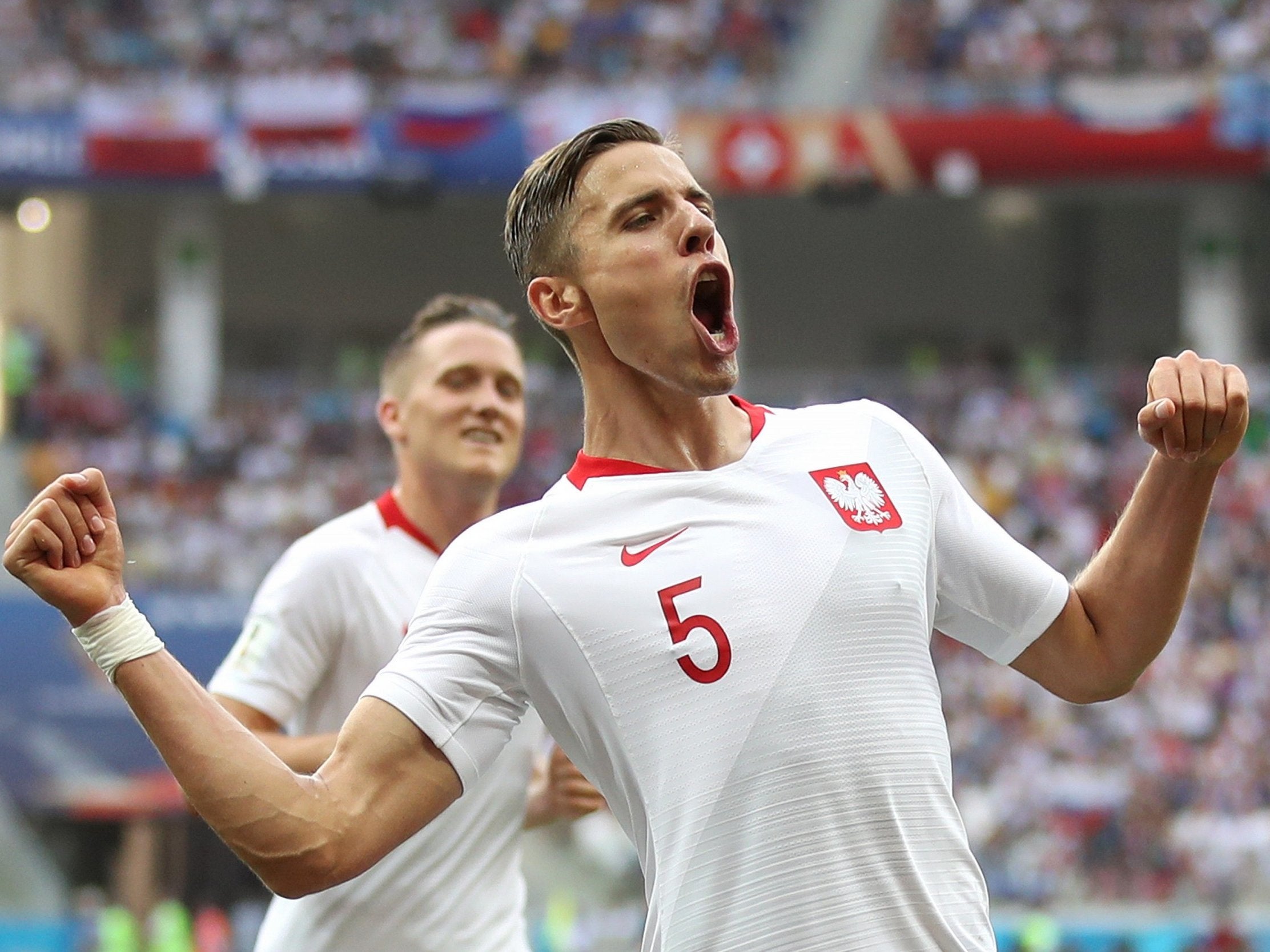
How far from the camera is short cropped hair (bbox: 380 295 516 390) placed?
5227 millimetres

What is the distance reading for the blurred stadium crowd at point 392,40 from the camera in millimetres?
23406

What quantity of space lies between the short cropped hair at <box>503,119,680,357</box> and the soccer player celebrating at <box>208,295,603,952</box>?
1.75 metres

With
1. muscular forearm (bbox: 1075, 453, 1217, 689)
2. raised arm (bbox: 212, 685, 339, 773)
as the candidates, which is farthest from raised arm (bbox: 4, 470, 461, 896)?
raised arm (bbox: 212, 685, 339, 773)

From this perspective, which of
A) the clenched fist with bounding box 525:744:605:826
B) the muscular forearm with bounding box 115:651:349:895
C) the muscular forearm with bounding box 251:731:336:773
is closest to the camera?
the muscular forearm with bounding box 115:651:349:895

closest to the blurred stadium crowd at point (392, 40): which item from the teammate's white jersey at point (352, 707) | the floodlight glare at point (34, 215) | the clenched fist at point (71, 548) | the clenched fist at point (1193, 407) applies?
the floodlight glare at point (34, 215)

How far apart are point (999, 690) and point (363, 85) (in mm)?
11520

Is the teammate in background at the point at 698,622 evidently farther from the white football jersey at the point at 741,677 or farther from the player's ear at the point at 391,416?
→ the player's ear at the point at 391,416

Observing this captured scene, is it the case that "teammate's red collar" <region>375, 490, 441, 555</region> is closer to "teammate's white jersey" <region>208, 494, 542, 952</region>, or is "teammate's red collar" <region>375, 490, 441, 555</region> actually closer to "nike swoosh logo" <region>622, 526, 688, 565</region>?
"teammate's white jersey" <region>208, 494, 542, 952</region>

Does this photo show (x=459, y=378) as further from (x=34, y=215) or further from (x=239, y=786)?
(x=34, y=215)

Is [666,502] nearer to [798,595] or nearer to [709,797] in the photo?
[798,595]

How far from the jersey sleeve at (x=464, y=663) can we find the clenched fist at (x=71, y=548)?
1.46ft

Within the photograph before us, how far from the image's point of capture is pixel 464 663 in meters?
2.79

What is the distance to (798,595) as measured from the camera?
9.05 ft

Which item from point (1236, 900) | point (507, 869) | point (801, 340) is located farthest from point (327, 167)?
point (507, 869)
